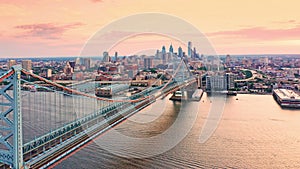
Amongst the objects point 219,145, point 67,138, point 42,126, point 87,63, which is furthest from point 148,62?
point 67,138

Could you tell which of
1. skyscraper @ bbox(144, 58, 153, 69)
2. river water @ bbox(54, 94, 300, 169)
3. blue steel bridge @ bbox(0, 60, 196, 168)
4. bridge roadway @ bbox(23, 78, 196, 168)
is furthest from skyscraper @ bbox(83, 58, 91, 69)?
bridge roadway @ bbox(23, 78, 196, 168)

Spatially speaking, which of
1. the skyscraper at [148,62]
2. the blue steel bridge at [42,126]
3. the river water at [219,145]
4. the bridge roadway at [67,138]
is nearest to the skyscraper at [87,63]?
the skyscraper at [148,62]

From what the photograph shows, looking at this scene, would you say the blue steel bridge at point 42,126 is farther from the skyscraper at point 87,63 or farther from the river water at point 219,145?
the skyscraper at point 87,63

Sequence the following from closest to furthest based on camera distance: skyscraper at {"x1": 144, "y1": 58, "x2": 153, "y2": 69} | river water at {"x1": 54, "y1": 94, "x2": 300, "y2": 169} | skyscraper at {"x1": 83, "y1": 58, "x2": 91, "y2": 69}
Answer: river water at {"x1": 54, "y1": 94, "x2": 300, "y2": 169} → skyscraper at {"x1": 83, "y1": 58, "x2": 91, "y2": 69} → skyscraper at {"x1": 144, "y1": 58, "x2": 153, "y2": 69}

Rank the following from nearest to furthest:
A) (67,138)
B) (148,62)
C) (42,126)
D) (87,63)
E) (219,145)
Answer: (67,138) < (219,145) < (42,126) < (87,63) < (148,62)

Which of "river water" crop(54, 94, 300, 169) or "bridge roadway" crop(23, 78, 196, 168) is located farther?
"river water" crop(54, 94, 300, 169)

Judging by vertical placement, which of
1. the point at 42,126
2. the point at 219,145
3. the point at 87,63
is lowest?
the point at 219,145

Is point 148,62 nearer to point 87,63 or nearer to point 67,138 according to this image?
point 87,63

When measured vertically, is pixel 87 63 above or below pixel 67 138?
above

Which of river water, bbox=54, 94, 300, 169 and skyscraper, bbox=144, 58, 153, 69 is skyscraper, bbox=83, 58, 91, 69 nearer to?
skyscraper, bbox=144, 58, 153, 69
